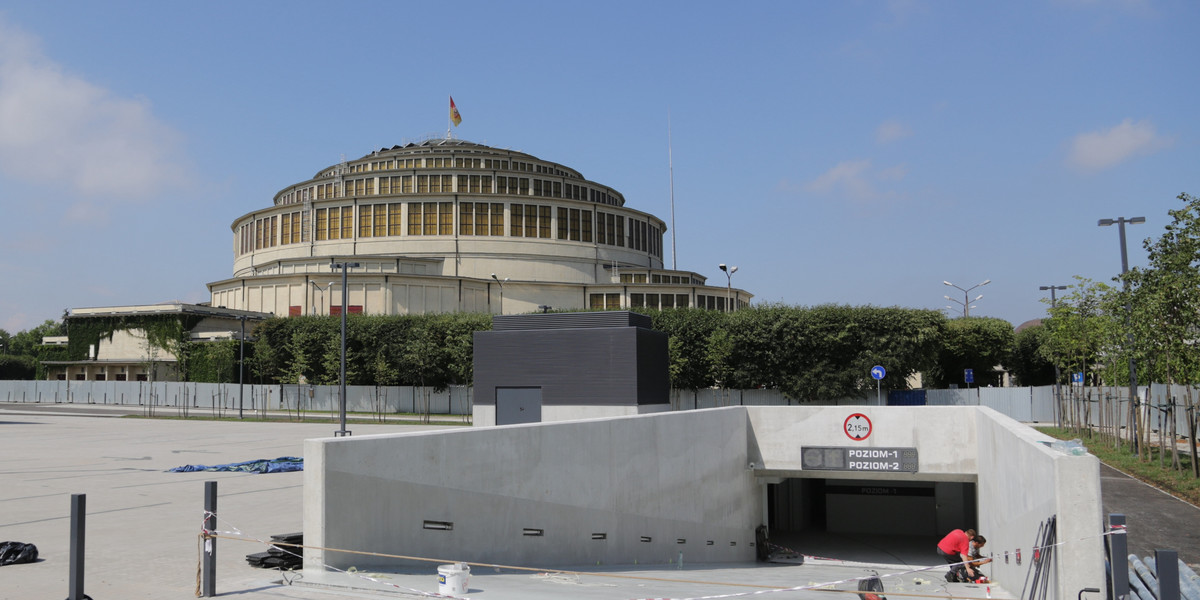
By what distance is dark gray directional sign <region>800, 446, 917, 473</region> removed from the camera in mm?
25922

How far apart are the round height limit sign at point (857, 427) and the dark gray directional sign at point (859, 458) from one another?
1.33 ft

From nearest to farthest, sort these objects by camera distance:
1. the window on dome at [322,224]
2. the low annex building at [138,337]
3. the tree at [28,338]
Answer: the low annex building at [138,337]
the window on dome at [322,224]
the tree at [28,338]

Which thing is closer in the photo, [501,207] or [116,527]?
[116,527]

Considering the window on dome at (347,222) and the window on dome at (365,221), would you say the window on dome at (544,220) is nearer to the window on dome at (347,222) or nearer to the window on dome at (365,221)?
the window on dome at (365,221)

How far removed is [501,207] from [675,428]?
60255 millimetres

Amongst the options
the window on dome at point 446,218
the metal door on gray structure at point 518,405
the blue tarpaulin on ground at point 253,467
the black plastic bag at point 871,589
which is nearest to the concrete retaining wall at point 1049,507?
the black plastic bag at point 871,589

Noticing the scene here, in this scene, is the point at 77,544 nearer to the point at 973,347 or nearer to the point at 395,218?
the point at 973,347

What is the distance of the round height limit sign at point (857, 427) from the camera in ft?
86.2

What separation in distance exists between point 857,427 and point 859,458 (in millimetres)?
961

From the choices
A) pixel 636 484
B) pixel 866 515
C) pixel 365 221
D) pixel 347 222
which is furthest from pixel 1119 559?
pixel 347 222

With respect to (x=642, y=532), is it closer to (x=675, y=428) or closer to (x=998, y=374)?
(x=675, y=428)

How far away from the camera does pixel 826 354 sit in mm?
51000

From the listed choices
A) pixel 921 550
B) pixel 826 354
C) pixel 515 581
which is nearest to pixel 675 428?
pixel 515 581

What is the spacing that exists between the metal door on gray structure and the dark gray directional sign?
345 inches
